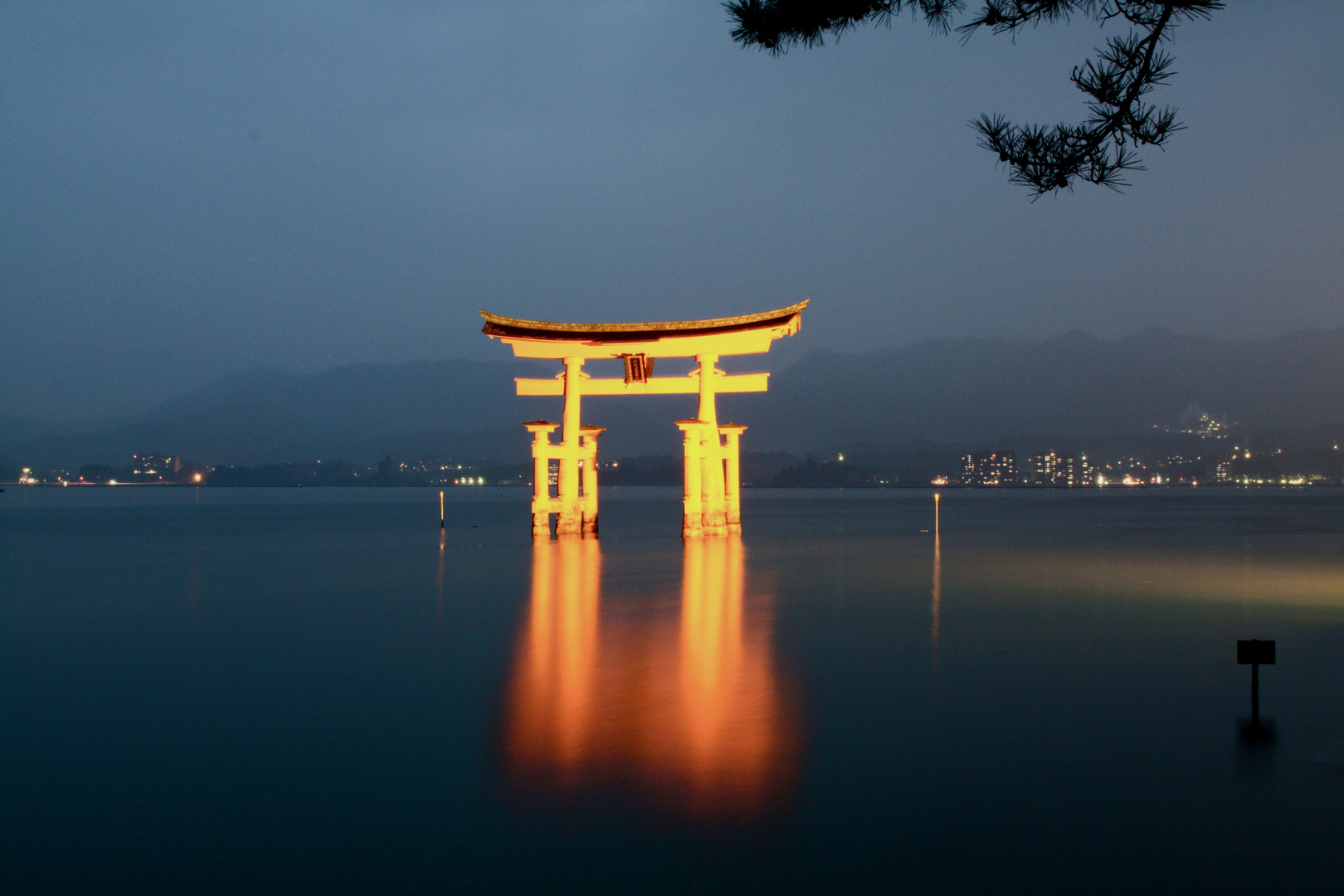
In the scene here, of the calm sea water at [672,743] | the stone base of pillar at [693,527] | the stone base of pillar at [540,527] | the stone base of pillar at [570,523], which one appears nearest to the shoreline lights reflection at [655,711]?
the calm sea water at [672,743]

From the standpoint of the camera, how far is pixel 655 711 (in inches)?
269

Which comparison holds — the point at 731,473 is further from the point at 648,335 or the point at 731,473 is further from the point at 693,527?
the point at 648,335

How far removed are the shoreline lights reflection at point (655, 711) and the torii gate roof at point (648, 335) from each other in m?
10.8

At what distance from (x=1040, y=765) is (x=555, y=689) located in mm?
3870

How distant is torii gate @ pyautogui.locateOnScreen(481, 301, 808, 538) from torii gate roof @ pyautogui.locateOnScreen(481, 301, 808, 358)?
0.07ft

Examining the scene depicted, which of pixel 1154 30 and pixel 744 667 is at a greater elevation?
pixel 1154 30

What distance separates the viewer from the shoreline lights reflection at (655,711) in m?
5.07

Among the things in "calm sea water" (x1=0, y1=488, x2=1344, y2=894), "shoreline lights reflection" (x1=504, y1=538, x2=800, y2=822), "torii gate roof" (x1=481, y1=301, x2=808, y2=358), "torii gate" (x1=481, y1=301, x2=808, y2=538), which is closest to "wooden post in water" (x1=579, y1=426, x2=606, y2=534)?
"torii gate" (x1=481, y1=301, x2=808, y2=538)

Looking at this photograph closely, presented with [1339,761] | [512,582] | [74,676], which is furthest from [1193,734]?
[512,582]

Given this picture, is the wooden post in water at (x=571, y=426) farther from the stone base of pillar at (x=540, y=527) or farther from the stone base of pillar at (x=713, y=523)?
the stone base of pillar at (x=713, y=523)

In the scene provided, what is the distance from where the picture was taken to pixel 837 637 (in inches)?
417

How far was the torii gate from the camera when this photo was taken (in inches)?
903

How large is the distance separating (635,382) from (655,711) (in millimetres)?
18995

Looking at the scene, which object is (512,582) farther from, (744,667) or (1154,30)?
(1154,30)
